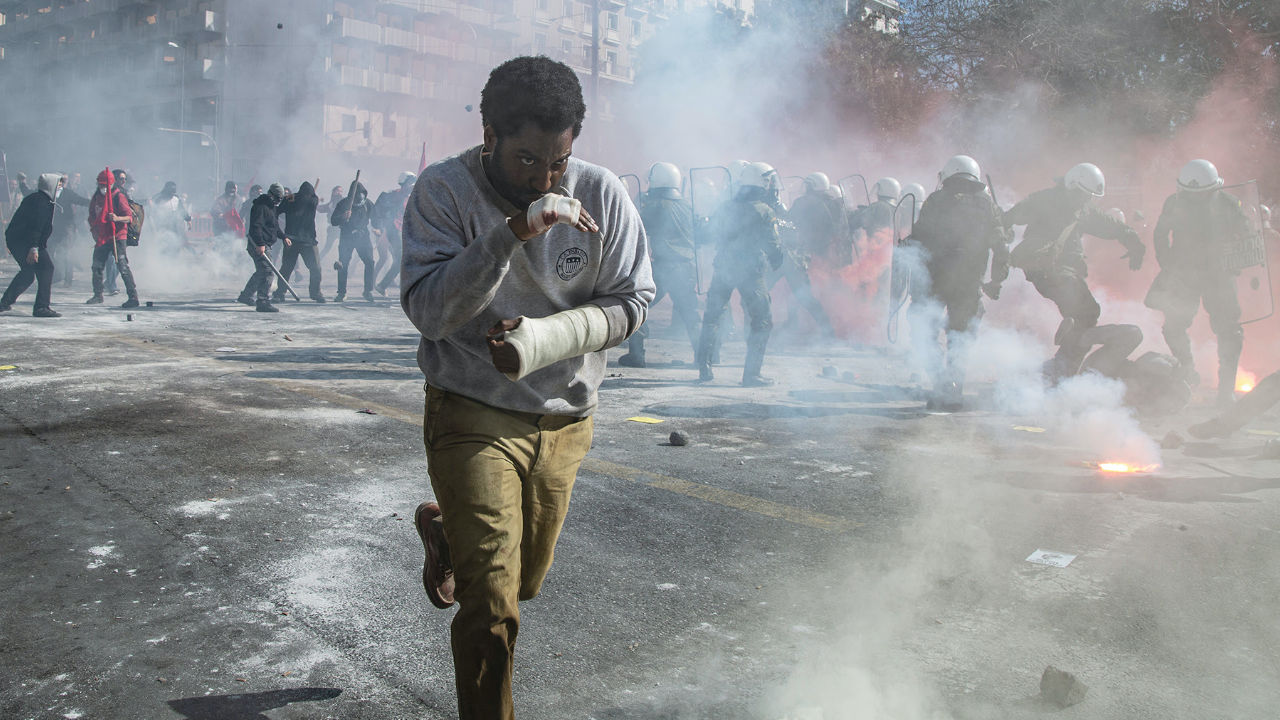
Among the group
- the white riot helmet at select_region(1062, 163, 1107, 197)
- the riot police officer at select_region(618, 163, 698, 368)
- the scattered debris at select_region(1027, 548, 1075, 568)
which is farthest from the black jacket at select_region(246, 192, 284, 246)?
the scattered debris at select_region(1027, 548, 1075, 568)

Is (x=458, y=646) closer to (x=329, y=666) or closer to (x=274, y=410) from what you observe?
(x=329, y=666)

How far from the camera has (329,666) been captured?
8.32 ft

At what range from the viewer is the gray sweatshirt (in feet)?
6.05

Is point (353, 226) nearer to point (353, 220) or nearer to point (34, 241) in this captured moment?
point (353, 220)

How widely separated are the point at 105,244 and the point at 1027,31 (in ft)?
51.0

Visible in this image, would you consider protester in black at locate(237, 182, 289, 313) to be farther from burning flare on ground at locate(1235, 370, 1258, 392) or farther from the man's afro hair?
the man's afro hair

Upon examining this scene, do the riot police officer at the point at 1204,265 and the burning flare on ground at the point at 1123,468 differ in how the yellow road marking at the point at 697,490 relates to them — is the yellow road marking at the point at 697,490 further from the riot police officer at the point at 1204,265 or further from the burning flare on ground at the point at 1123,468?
the riot police officer at the point at 1204,265

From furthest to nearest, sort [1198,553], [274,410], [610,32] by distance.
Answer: [610,32] < [274,410] < [1198,553]

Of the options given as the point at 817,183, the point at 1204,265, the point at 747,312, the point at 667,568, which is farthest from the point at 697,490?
the point at 817,183

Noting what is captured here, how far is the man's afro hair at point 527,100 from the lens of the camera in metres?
1.90

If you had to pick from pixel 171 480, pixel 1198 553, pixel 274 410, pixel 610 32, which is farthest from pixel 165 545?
pixel 610 32

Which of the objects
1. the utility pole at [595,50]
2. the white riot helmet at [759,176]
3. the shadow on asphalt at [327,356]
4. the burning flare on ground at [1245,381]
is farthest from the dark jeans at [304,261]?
the burning flare on ground at [1245,381]

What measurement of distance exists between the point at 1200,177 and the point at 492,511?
7.68m

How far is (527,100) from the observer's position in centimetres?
190
